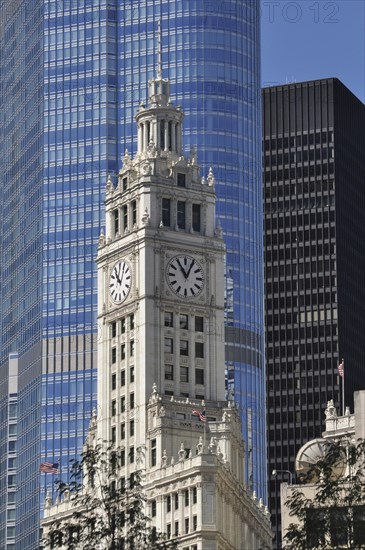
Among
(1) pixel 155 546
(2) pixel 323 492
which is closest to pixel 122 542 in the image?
(1) pixel 155 546

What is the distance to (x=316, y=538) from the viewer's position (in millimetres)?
138125

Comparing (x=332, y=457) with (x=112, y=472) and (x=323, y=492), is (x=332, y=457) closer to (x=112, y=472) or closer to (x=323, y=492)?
(x=323, y=492)

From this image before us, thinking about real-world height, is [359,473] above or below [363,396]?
below

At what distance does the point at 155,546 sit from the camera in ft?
495

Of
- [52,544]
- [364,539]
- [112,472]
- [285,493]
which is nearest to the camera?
[364,539]

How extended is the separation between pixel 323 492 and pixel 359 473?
8.28 ft

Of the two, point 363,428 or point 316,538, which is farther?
point 363,428

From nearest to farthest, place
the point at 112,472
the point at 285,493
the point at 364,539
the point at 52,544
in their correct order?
the point at 364,539 < the point at 52,544 < the point at 112,472 < the point at 285,493

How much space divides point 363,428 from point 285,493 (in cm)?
940

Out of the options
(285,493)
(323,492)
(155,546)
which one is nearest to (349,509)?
(323,492)

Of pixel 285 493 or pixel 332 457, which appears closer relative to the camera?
pixel 332 457

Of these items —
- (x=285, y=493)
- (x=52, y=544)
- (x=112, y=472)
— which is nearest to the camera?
(x=52, y=544)

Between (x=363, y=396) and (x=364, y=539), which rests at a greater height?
(x=363, y=396)

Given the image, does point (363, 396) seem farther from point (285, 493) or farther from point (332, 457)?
point (332, 457)
